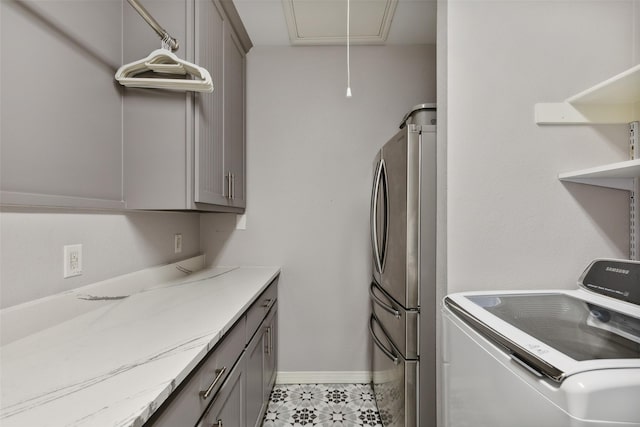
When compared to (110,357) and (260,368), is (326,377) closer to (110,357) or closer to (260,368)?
(260,368)

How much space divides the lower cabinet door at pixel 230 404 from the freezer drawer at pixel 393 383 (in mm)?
741

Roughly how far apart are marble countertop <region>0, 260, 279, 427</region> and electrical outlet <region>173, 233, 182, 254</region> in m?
0.55

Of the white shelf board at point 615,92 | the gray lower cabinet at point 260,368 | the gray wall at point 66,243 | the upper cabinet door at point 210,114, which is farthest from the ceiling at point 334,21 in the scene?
the gray lower cabinet at point 260,368

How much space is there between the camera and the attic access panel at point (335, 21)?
1.85m

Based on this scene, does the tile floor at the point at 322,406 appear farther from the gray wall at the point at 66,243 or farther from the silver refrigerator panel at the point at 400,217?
the gray wall at the point at 66,243

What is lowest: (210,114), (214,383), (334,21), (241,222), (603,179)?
(214,383)

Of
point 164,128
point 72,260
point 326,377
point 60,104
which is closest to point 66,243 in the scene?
point 72,260

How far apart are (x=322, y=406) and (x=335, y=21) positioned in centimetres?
263

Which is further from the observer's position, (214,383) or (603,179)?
(603,179)

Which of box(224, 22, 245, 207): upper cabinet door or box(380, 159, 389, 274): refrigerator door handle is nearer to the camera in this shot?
box(380, 159, 389, 274): refrigerator door handle

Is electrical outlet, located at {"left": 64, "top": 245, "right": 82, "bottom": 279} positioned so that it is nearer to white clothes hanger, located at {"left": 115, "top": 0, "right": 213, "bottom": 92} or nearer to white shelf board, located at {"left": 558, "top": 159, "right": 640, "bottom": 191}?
white clothes hanger, located at {"left": 115, "top": 0, "right": 213, "bottom": 92}

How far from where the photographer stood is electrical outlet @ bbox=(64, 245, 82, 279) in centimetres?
109

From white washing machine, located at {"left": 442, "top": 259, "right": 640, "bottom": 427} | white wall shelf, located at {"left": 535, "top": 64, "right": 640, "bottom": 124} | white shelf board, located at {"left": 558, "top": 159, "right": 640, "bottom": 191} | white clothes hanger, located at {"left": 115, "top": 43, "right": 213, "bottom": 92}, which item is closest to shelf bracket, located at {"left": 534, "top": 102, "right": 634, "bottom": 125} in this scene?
white wall shelf, located at {"left": 535, "top": 64, "right": 640, "bottom": 124}

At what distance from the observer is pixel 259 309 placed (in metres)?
1.62
